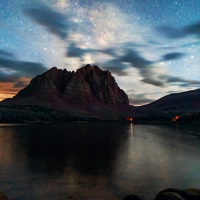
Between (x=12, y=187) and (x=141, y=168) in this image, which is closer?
(x=12, y=187)

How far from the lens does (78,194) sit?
18.9 meters

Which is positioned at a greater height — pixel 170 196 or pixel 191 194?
pixel 170 196

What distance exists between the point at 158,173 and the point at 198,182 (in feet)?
16.9

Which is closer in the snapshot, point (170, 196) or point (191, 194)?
point (170, 196)

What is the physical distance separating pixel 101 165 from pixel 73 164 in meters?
4.22

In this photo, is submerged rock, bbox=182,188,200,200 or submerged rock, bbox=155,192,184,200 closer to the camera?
submerged rock, bbox=155,192,184,200

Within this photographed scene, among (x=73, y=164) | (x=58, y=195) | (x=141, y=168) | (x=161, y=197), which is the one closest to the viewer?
(x=161, y=197)

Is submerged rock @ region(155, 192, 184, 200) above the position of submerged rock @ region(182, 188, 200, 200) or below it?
above

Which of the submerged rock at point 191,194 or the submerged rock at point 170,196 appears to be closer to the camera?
the submerged rock at point 170,196

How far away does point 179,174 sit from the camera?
26500 mm

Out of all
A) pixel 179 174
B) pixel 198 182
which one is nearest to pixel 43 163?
pixel 179 174

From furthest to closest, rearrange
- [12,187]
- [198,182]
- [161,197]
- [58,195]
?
[198,182], [12,187], [58,195], [161,197]

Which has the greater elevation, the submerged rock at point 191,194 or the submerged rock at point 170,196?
the submerged rock at point 170,196

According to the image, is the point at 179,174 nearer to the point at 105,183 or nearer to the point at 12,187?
the point at 105,183
